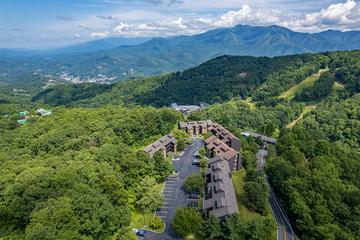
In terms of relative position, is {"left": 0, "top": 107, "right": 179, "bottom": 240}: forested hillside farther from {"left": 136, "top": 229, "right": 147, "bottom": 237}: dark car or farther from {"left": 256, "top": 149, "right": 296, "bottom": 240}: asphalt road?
{"left": 256, "top": 149, "right": 296, "bottom": 240}: asphalt road

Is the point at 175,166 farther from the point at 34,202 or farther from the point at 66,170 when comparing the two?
the point at 34,202

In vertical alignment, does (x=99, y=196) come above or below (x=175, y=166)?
above

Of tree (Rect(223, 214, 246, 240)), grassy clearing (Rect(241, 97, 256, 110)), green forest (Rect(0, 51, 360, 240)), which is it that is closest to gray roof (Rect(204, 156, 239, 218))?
tree (Rect(223, 214, 246, 240))

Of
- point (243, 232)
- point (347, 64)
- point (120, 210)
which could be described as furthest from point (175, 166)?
point (347, 64)

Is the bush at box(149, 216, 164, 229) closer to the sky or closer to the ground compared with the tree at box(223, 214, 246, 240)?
closer to the ground

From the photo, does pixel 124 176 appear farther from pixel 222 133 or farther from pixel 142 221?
pixel 222 133

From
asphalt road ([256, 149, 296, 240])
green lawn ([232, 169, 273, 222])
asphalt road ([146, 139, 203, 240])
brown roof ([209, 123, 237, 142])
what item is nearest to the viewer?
asphalt road ([146, 139, 203, 240])

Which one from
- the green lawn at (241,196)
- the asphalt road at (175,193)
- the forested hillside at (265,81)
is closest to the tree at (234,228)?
the green lawn at (241,196)
